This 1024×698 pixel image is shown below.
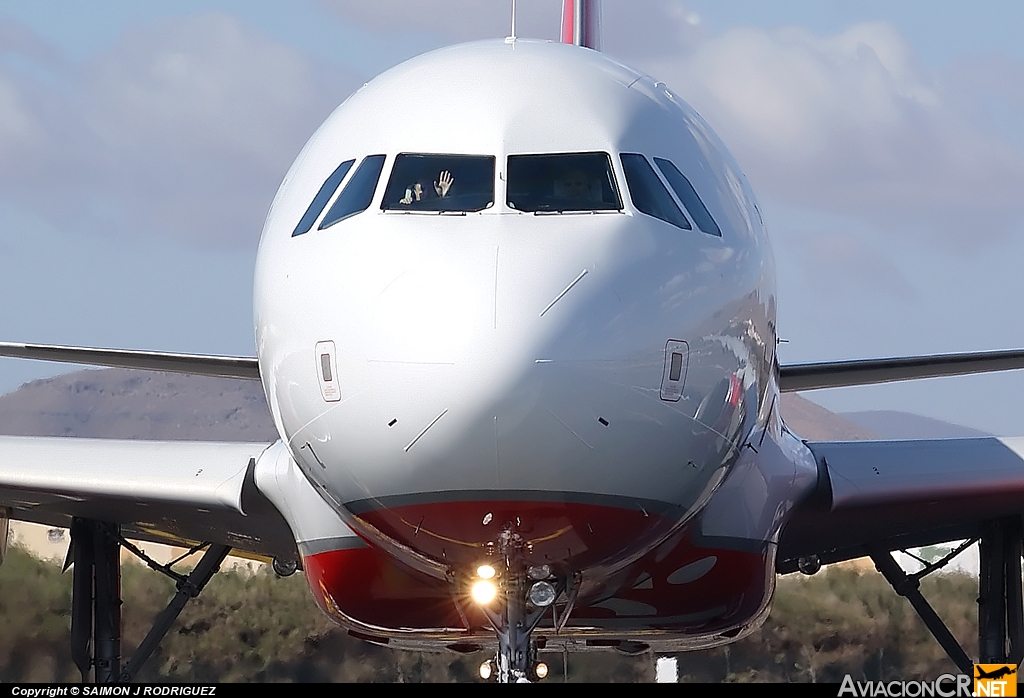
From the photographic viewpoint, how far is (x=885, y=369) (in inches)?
497

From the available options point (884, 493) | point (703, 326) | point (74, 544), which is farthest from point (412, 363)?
point (74, 544)

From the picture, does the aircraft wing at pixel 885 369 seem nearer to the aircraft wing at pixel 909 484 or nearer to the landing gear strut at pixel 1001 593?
the aircraft wing at pixel 909 484

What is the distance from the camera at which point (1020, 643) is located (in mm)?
13695

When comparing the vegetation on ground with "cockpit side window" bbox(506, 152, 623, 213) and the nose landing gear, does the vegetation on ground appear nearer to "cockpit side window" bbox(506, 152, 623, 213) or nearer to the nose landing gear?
the nose landing gear

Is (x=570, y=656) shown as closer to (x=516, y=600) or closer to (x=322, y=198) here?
(x=516, y=600)

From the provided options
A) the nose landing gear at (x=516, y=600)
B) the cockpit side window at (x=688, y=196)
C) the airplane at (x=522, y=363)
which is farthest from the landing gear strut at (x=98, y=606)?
the cockpit side window at (x=688, y=196)

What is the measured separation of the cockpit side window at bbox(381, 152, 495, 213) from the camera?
Answer: 8.16 meters

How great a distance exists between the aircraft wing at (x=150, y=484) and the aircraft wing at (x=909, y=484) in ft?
12.9

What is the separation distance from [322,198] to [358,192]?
1.08 feet

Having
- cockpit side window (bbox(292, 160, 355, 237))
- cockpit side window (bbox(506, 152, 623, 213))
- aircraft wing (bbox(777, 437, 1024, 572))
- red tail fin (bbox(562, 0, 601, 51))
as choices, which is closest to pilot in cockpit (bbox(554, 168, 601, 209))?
cockpit side window (bbox(506, 152, 623, 213))

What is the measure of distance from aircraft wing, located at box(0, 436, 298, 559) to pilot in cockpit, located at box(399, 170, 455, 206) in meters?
3.93

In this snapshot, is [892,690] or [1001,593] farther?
[1001,593]

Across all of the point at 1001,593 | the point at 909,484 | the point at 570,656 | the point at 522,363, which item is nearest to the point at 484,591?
the point at 522,363

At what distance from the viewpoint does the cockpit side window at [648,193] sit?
27.4ft
